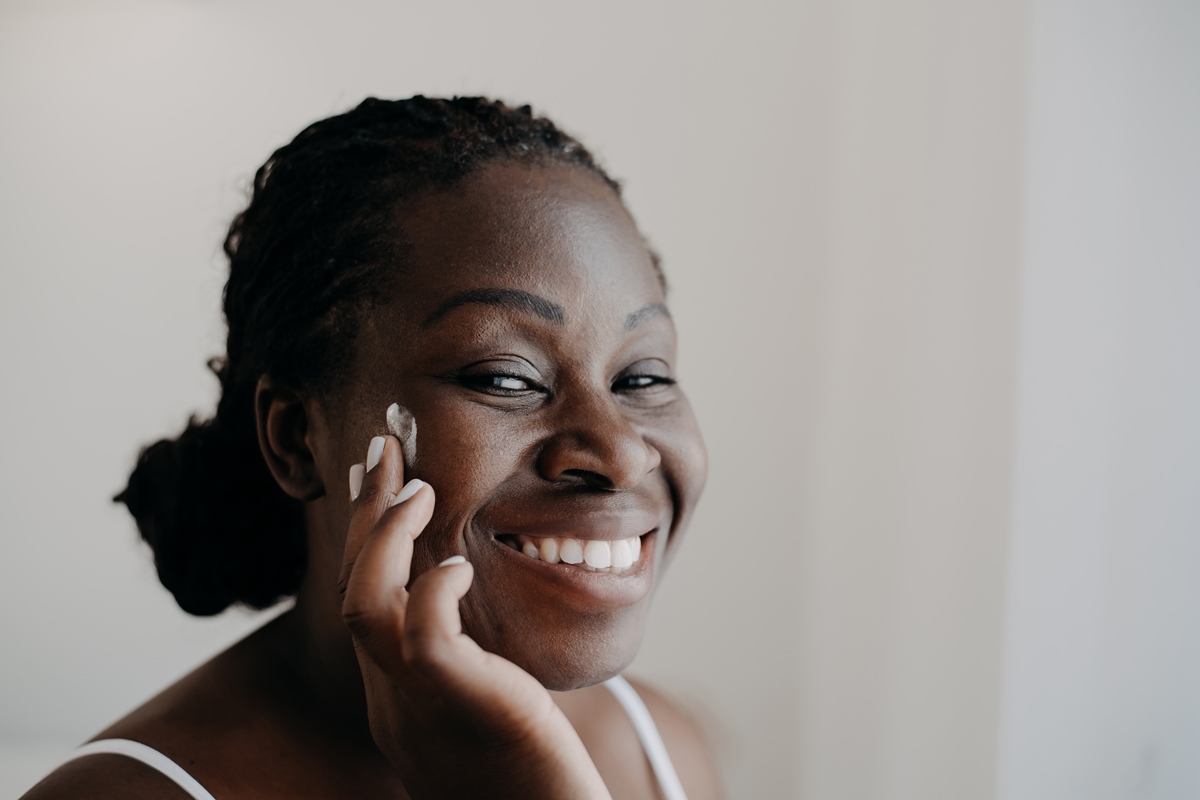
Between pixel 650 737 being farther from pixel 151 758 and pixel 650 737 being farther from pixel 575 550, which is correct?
pixel 151 758

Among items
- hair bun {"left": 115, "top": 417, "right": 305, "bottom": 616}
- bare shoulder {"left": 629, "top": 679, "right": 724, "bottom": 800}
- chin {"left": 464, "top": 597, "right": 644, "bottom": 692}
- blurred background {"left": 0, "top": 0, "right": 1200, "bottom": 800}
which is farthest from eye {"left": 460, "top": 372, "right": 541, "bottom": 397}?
blurred background {"left": 0, "top": 0, "right": 1200, "bottom": 800}

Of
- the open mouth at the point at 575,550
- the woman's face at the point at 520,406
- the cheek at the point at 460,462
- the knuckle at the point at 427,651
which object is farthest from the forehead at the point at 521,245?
the knuckle at the point at 427,651

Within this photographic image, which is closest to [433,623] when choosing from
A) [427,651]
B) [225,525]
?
[427,651]

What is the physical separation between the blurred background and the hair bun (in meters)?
0.60

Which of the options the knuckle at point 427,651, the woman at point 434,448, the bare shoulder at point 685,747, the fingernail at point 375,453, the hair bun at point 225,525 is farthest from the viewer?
the bare shoulder at point 685,747

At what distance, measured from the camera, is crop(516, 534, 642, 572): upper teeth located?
37.6 inches

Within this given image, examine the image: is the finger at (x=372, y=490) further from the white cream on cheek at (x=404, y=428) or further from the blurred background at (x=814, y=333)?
the blurred background at (x=814, y=333)

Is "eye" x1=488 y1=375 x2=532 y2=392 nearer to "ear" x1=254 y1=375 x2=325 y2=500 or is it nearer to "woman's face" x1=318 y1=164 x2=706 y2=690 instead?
"woman's face" x1=318 y1=164 x2=706 y2=690

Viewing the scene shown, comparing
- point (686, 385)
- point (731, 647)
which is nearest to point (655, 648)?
point (731, 647)

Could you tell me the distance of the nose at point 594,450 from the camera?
0.93 m

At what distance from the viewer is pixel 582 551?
0.97 meters

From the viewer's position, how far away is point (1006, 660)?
4.63ft

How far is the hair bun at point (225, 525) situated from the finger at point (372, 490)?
1.01 ft

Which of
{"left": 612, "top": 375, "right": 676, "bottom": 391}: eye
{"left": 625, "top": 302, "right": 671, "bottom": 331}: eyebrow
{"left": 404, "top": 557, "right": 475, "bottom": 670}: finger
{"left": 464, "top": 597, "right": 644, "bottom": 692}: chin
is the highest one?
{"left": 625, "top": 302, "right": 671, "bottom": 331}: eyebrow
